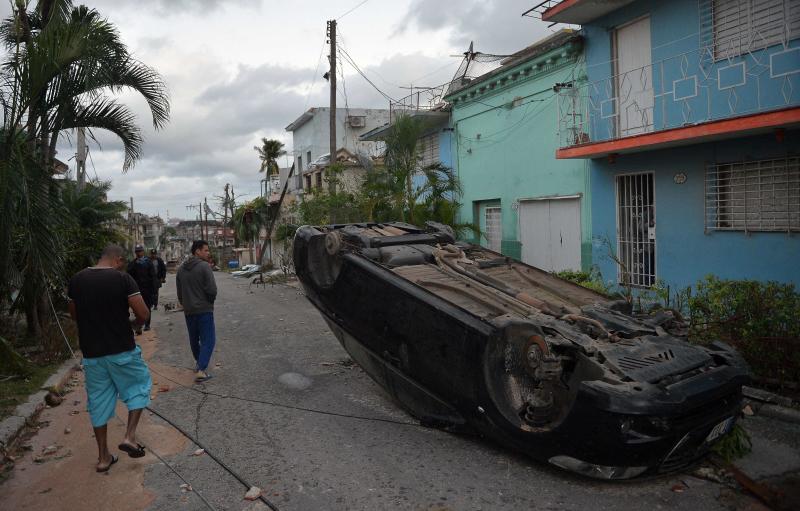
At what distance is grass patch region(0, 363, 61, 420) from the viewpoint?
572 centimetres

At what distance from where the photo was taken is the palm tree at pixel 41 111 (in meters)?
6.77

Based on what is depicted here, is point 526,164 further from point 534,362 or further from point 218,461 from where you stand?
point 218,461

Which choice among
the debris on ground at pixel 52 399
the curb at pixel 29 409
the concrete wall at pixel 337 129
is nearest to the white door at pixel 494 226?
the curb at pixel 29 409

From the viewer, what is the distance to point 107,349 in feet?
14.6

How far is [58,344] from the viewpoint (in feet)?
26.4

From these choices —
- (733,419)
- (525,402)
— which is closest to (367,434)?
(525,402)

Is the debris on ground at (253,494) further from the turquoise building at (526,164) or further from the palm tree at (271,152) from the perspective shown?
the palm tree at (271,152)

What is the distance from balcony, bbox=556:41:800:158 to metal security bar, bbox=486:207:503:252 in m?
3.20

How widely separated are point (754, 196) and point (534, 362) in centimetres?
639

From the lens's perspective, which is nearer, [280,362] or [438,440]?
[438,440]

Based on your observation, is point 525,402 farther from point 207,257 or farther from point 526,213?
point 526,213

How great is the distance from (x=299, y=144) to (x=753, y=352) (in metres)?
33.8

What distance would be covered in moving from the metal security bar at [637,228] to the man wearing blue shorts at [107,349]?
319 inches

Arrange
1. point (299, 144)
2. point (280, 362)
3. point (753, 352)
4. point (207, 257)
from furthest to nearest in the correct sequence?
point (299, 144)
point (280, 362)
point (207, 257)
point (753, 352)
